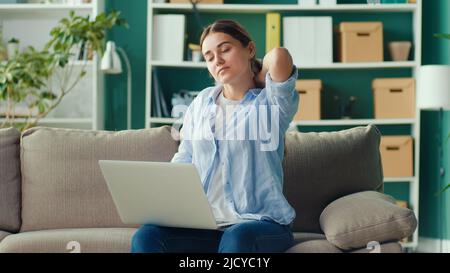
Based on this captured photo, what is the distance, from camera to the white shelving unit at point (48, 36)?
212 inches

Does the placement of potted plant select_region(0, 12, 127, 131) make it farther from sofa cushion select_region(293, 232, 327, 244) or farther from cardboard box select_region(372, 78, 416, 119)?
sofa cushion select_region(293, 232, 327, 244)

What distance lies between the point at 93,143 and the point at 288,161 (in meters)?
0.74

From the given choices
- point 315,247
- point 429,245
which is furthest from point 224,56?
point 429,245

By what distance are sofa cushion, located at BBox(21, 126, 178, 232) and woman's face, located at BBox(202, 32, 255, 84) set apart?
67 centimetres

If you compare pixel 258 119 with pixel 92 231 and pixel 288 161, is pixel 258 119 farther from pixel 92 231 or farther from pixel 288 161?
pixel 92 231

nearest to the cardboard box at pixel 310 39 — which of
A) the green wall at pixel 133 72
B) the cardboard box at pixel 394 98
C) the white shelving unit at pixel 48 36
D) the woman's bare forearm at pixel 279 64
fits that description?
the cardboard box at pixel 394 98

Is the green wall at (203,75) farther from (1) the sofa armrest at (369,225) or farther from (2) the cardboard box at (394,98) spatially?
(1) the sofa armrest at (369,225)

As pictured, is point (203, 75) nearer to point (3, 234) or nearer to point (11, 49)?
point (11, 49)

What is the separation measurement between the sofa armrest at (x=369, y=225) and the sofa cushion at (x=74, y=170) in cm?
77

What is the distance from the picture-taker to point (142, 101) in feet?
18.4

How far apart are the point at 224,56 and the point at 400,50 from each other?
3257mm

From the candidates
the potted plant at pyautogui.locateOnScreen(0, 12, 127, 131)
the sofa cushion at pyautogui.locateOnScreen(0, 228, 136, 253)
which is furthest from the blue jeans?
the potted plant at pyautogui.locateOnScreen(0, 12, 127, 131)

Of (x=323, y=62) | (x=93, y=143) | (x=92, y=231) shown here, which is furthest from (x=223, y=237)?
(x=323, y=62)

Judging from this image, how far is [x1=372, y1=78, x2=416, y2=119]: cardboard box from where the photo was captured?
5.28 m
